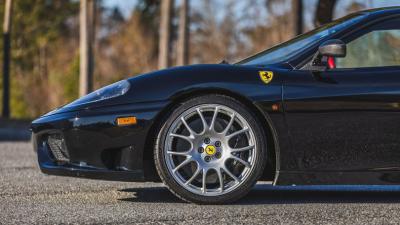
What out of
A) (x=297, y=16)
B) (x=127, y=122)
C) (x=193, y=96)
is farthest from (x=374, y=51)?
(x=297, y=16)

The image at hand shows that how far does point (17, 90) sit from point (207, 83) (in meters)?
35.0

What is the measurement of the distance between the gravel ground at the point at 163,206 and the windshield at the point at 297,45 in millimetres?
972

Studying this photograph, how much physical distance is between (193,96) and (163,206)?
73 cm

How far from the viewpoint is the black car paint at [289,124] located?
4734 mm

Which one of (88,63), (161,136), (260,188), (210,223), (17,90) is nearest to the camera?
(210,223)

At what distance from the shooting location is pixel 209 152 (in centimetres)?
476

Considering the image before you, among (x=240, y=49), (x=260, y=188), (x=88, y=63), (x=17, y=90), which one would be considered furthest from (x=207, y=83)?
(x=240, y=49)

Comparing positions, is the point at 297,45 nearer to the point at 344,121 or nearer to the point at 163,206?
the point at 344,121

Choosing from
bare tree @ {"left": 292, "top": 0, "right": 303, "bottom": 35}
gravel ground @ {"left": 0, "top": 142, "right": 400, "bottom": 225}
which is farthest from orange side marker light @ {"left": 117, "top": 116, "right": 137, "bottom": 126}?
bare tree @ {"left": 292, "top": 0, "right": 303, "bottom": 35}

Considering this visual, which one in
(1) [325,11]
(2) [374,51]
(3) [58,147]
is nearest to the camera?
(3) [58,147]

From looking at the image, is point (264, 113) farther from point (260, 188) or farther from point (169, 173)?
point (260, 188)

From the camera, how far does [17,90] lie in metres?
38.4

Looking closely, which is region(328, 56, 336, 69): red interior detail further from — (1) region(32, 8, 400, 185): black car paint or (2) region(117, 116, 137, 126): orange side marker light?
(2) region(117, 116, 137, 126): orange side marker light

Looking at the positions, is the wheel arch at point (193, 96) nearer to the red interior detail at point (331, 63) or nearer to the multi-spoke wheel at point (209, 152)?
the multi-spoke wheel at point (209, 152)
